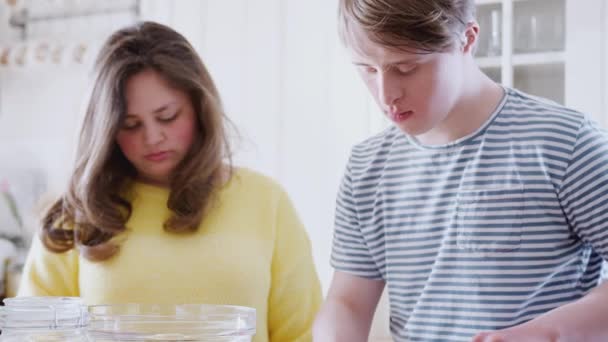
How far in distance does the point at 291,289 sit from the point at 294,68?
97 centimetres

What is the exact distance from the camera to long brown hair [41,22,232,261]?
1.55 meters

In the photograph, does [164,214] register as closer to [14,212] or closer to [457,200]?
[457,200]

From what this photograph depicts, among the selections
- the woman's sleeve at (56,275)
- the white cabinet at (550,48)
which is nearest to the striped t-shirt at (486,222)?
the woman's sleeve at (56,275)

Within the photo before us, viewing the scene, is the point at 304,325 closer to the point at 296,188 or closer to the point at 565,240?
the point at 565,240

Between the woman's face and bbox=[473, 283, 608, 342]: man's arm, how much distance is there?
85 centimetres

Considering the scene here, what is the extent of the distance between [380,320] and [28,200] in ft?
4.89

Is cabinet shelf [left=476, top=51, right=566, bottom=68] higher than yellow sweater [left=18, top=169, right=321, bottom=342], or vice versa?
cabinet shelf [left=476, top=51, right=566, bottom=68]

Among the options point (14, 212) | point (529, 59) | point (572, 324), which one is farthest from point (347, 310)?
point (14, 212)

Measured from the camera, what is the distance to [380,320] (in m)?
2.16

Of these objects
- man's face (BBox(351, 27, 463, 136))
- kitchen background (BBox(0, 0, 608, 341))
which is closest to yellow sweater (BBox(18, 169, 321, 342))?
kitchen background (BBox(0, 0, 608, 341))

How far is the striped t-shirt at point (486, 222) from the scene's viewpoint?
1076 mm

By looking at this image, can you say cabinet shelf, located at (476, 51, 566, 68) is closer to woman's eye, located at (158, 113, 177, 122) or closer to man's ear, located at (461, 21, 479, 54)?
woman's eye, located at (158, 113, 177, 122)

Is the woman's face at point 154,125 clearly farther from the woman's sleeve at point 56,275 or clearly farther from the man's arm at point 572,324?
the man's arm at point 572,324

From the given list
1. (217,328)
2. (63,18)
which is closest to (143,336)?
(217,328)
